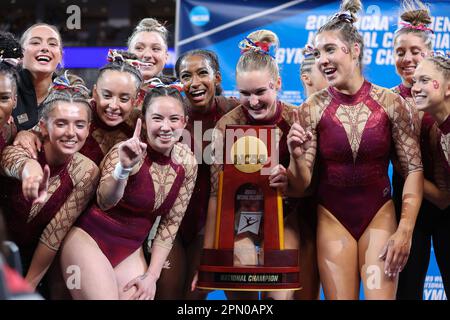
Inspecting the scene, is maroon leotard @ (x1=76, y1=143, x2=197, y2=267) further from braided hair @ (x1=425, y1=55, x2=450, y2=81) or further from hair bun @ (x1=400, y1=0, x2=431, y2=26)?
hair bun @ (x1=400, y1=0, x2=431, y2=26)

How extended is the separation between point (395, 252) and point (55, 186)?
137cm

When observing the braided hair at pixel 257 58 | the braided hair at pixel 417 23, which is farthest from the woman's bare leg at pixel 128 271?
the braided hair at pixel 417 23

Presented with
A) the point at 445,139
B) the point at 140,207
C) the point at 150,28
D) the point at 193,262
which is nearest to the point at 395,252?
the point at 445,139

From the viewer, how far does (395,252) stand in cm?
286

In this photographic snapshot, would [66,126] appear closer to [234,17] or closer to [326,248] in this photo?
[326,248]

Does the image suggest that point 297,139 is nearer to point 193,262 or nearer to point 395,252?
point 395,252

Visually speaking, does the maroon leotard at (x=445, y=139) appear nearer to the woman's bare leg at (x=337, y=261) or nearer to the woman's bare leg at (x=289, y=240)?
the woman's bare leg at (x=337, y=261)

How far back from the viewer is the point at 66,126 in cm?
286

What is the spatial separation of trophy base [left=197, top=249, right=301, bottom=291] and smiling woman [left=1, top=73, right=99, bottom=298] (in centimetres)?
58

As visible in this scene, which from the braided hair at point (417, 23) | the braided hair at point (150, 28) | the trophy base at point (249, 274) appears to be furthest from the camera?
the braided hair at point (150, 28)

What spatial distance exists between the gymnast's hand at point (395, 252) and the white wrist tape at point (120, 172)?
1.06 meters

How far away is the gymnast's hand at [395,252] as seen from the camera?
286 centimetres
